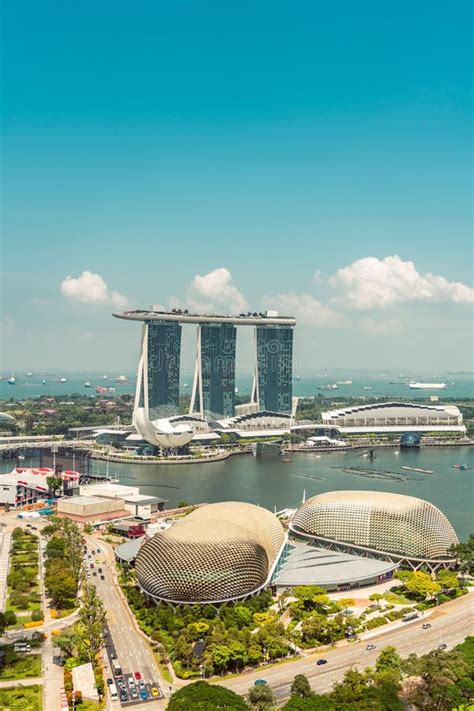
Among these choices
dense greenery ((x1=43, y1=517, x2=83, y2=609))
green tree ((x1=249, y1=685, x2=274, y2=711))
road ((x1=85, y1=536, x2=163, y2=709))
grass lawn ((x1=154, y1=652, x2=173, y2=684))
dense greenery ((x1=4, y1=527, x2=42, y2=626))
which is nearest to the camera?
green tree ((x1=249, y1=685, x2=274, y2=711))

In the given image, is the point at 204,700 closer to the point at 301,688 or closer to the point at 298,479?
the point at 301,688

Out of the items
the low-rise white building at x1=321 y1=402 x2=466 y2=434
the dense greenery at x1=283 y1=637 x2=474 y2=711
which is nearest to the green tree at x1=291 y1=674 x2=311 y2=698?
the dense greenery at x1=283 y1=637 x2=474 y2=711

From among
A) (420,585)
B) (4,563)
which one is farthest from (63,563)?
(420,585)

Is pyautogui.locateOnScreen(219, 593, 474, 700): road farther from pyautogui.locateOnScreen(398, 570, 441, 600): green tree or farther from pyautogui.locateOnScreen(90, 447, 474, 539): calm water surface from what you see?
pyautogui.locateOnScreen(90, 447, 474, 539): calm water surface

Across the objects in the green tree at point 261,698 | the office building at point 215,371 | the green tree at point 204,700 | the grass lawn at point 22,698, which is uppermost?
the office building at point 215,371

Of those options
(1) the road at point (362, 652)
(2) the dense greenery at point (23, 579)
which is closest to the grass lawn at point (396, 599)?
(1) the road at point (362, 652)

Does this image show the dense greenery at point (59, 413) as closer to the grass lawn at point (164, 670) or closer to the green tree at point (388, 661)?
the grass lawn at point (164, 670)
